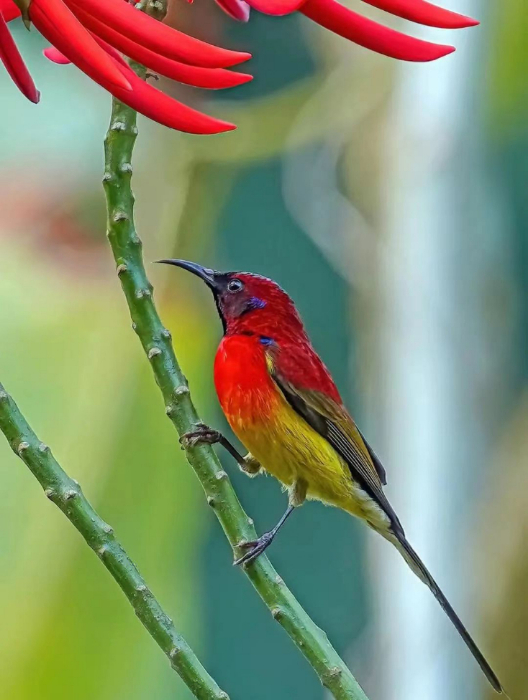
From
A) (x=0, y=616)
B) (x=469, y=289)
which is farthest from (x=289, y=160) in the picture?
(x=0, y=616)

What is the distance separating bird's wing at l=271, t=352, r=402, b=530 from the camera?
67 centimetres

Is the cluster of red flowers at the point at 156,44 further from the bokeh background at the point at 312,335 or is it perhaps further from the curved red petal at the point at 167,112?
the bokeh background at the point at 312,335

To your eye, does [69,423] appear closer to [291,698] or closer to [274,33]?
[291,698]

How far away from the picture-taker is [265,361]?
2.18ft

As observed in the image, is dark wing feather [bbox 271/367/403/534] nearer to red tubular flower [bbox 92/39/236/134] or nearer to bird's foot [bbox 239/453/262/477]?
bird's foot [bbox 239/453/262/477]

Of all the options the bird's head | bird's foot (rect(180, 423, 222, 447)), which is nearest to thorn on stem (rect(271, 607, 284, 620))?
bird's foot (rect(180, 423, 222, 447))

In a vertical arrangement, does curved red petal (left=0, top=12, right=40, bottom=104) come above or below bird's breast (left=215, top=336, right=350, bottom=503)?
above

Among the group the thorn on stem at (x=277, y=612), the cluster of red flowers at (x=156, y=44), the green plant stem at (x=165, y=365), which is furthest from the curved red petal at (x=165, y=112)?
the thorn on stem at (x=277, y=612)

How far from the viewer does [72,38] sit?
266 mm

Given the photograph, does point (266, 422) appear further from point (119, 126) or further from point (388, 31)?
point (388, 31)

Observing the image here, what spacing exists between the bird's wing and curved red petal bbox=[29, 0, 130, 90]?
1.37 ft

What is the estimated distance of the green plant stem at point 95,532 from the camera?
467mm

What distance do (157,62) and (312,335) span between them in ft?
1.80

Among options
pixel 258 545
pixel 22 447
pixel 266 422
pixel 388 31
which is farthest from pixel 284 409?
pixel 388 31
